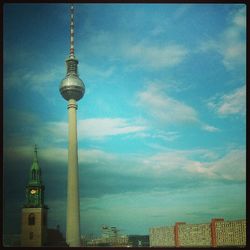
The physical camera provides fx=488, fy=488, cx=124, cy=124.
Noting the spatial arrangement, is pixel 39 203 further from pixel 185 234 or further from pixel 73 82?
pixel 185 234

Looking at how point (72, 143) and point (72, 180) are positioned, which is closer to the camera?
point (72, 143)

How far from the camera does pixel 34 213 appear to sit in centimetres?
700

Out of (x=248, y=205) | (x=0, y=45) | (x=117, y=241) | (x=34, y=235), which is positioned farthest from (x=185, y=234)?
(x=0, y=45)

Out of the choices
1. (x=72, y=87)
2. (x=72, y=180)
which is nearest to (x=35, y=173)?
(x=72, y=180)

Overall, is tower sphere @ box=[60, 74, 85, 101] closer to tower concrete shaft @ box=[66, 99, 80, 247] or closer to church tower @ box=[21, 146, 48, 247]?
tower concrete shaft @ box=[66, 99, 80, 247]

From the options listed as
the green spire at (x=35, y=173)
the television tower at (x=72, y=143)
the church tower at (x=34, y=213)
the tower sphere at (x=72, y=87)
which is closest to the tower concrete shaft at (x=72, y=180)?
the television tower at (x=72, y=143)

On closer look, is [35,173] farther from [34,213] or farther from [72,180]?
[72,180]

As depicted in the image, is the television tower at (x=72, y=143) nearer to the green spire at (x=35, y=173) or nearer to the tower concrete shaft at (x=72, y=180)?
the tower concrete shaft at (x=72, y=180)

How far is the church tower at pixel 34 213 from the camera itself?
548cm

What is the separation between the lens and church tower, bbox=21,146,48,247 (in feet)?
18.0

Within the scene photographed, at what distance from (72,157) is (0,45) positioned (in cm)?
270

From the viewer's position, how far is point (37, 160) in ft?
19.1

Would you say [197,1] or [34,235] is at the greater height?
[197,1]

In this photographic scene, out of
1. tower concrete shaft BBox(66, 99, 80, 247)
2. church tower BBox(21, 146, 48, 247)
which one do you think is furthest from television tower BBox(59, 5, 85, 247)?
church tower BBox(21, 146, 48, 247)
